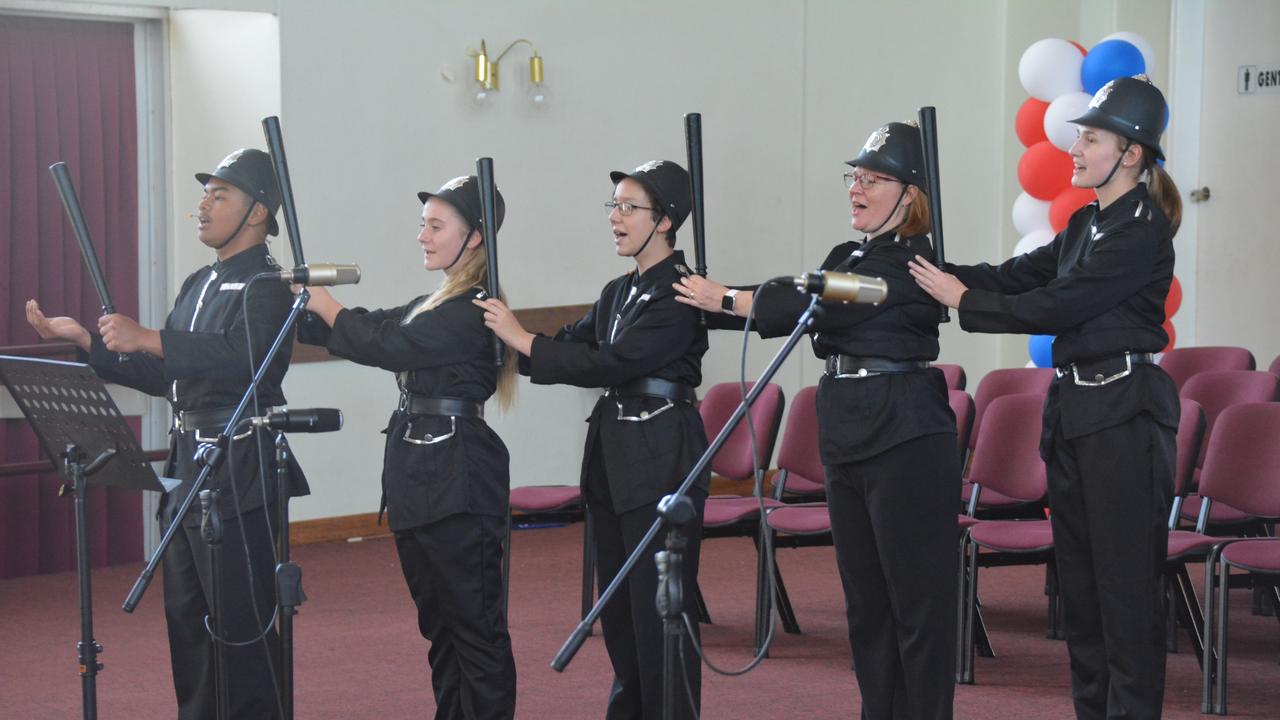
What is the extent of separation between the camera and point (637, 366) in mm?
3422

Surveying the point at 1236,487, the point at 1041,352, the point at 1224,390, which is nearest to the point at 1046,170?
the point at 1041,352

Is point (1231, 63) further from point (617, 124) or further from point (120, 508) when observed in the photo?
point (120, 508)

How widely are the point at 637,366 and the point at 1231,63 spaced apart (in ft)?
20.6

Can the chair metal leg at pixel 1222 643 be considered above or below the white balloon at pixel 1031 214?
below

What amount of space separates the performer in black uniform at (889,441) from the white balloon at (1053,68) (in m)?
4.12

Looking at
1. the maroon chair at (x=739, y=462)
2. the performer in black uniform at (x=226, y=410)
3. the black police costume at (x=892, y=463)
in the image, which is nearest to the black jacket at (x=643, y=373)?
the black police costume at (x=892, y=463)

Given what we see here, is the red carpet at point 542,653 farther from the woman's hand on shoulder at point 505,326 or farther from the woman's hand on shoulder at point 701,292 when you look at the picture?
the woman's hand on shoulder at point 701,292

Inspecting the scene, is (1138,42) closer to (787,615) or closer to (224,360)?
(787,615)

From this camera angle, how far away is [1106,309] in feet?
10.8

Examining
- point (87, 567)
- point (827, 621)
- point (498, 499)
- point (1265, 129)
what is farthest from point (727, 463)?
point (1265, 129)

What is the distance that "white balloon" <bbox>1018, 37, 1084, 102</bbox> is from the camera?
727 cm

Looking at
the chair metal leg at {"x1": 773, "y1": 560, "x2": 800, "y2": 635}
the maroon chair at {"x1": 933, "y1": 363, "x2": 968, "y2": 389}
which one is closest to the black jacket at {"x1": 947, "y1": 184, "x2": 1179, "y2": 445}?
the chair metal leg at {"x1": 773, "y1": 560, "x2": 800, "y2": 635}

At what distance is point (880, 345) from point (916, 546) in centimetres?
45

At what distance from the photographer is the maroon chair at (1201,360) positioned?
6.73 metres
